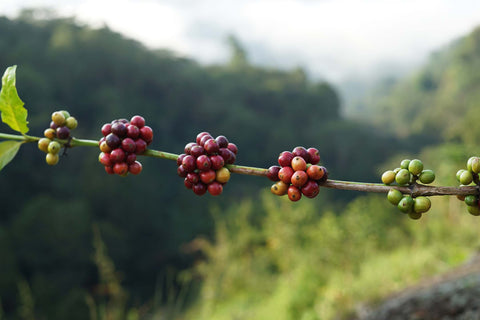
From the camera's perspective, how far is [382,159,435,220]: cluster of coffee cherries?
94cm

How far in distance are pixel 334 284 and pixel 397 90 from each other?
53553 mm

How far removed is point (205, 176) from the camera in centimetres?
100

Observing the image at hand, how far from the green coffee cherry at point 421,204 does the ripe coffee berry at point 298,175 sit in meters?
0.23

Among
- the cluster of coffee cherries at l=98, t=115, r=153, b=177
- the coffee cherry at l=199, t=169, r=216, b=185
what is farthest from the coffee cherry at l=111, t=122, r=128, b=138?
the coffee cherry at l=199, t=169, r=216, b=185

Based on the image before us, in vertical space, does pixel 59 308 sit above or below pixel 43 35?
below

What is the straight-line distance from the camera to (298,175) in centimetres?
97

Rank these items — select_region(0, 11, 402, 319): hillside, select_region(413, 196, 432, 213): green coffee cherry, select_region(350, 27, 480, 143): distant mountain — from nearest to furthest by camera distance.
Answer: select_region(413, 196, 432, 213): green coffee cherry < select_region(0, 11, 402, 319): hillside < select_region(350, 27, 480, 143): distant mountain

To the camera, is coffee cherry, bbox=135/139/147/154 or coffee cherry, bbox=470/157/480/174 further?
coffee cherry, bbox=135/139/147/154

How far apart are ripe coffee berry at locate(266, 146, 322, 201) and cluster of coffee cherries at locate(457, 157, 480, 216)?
13.9 inches

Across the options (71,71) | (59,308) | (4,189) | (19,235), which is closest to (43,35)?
(71,71)

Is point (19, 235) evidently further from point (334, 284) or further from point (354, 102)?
point (354, 102)

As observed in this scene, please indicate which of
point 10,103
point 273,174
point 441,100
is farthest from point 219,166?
point 441,100

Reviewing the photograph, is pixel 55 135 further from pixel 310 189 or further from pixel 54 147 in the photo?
pixel 310 189

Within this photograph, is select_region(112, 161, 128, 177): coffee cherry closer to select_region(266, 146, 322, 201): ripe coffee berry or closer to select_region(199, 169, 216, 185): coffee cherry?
select_region(199, 169, 216, 185): coffee cherry
